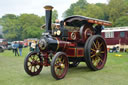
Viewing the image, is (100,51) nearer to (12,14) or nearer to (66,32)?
(66,32)

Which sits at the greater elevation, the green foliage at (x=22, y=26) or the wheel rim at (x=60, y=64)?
the green foliage at (x=22, y=26)

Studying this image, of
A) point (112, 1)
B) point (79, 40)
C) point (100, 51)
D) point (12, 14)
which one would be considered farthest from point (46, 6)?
point (12, 14)

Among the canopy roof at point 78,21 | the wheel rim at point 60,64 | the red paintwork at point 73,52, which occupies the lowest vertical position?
the wheel rim at point 60,64

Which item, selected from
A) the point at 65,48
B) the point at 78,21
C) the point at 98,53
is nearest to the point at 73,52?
the point at 65,48

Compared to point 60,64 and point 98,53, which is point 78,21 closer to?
point 98,53

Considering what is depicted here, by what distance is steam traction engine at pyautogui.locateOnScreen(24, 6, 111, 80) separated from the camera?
4910 mm

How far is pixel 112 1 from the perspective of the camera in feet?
102

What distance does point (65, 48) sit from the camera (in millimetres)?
5391

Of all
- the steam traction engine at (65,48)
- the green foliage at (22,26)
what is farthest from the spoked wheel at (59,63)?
the green foliage at (22,26)

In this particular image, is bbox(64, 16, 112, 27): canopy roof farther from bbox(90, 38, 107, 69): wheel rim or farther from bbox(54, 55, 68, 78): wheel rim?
bbox(54, 55, 68, 78): wheel rim

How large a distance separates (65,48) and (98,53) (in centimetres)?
145

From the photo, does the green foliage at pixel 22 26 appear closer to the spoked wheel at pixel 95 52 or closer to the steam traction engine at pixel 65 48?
the spoked wheel at pixel 95 52

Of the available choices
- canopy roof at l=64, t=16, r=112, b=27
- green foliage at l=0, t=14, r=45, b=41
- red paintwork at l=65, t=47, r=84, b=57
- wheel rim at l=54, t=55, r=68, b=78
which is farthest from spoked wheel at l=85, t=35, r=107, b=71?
green foliage at l=0, t=14, r=45, b=41

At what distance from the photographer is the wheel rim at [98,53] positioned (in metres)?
6.00
